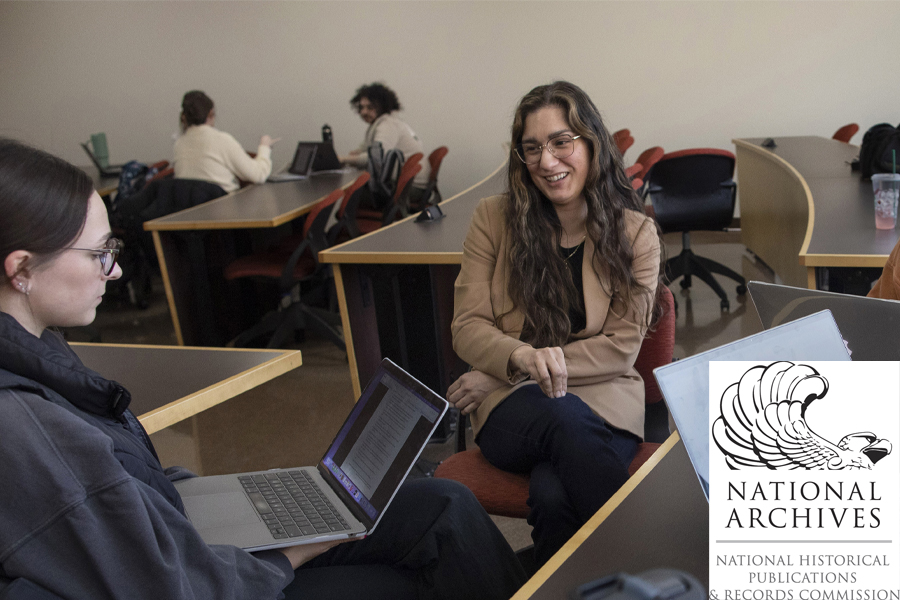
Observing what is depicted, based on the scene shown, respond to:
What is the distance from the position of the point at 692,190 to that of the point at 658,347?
8.65ft

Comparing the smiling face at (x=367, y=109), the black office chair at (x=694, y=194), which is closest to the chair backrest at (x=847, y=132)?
the black office chair at (x=694, y=194)

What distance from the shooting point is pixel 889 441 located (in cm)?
63

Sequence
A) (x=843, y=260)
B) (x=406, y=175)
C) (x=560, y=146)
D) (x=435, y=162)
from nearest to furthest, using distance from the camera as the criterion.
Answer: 1. (x=560, y=146)
2. (x=843, y=260)
3. (x=406, y=175)
4. (x=435, y=162)

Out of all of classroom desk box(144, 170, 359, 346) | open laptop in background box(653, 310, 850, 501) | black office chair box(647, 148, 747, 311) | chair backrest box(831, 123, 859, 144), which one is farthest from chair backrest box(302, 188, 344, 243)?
chair backrest box(831, 123, 859, 144)

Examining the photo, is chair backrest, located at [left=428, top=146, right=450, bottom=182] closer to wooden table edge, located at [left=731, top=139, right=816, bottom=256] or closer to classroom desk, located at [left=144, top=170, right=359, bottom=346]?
classroom desk, located at [left=144, top=170, right=359, bottom=346]

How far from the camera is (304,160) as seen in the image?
501 centimetres

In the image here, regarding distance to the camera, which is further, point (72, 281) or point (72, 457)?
point (72, 281)

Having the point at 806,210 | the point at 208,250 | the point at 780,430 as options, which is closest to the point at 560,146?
the point at 780,430

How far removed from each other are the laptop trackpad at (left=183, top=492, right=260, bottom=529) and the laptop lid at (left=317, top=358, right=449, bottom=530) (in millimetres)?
149

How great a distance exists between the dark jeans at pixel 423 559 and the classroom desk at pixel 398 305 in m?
1.47

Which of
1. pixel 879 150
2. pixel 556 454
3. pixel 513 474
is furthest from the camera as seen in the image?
pixel 879 150

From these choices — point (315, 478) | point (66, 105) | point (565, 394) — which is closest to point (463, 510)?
point (315, 478)

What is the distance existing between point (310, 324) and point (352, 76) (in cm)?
373

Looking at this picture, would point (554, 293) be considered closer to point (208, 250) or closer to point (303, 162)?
point (208, 250)
